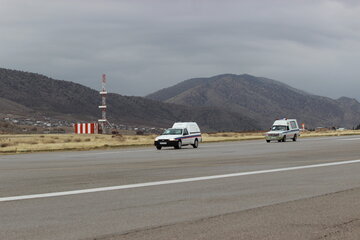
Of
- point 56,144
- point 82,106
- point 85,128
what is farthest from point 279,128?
point 82,106

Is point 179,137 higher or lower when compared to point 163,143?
higher

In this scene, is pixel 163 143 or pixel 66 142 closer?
pixel 163 143

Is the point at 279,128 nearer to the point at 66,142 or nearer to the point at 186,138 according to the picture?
the point at 186,138

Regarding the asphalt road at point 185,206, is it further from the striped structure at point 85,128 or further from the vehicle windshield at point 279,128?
the striped structure at point 85,128

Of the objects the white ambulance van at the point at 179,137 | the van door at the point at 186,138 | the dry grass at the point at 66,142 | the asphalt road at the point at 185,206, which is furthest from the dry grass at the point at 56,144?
the asphalt road at the point at 185,206

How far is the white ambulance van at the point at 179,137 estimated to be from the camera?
36.2 metres

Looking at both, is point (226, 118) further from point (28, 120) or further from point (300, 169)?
point (300, 169)

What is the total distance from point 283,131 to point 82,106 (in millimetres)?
116919

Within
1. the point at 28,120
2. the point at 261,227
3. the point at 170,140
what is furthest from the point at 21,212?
the point at 28,120

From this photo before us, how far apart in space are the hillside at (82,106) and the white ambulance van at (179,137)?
97.9m

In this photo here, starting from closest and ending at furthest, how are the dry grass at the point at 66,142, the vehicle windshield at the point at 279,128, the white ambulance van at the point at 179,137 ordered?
the white ambulance van at the point at 179,137, the dry grass at the point at 66,142, the vehicle windshield at the point at 279,128

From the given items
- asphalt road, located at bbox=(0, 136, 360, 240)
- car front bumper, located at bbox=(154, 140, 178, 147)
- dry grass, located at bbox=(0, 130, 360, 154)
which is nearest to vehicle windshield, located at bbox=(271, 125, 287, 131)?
dry grass, located at bbox=(0, 130, 360, 154)

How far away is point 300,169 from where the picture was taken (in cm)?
1808

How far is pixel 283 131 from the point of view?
46594 millimetres
